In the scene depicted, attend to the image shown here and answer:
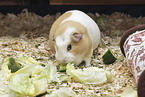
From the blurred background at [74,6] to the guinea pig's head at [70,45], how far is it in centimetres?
170

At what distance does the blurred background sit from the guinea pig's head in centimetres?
170

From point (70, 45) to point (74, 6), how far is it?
1.79 m

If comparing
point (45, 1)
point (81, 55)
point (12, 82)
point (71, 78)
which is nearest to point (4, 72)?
point (12, 82)

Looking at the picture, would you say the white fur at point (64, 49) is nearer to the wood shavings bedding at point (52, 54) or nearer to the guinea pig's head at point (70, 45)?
the guinea pig's head at point (70, 45)

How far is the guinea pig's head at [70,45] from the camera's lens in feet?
6.75

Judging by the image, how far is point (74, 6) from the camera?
12.2 feet

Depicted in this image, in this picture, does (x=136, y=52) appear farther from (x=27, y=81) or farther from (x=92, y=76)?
(x=27, y=81)

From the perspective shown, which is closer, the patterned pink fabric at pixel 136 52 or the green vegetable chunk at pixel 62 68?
the patterned pink fabric at pixel 136 52

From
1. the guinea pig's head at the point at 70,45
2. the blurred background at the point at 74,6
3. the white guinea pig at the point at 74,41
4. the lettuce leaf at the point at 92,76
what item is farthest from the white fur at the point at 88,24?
the blurred background at the point at 74,6

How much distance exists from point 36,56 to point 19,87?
1018 mm

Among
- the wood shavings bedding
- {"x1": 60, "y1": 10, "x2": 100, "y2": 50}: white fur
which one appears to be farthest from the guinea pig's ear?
the wood shavings bedding

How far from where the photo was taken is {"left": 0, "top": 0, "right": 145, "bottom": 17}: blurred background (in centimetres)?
370

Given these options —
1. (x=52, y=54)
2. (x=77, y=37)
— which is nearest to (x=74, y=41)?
(x=77, y=37)

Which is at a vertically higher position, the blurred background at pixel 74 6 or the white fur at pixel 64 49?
the blurred background at pixel 74 6
